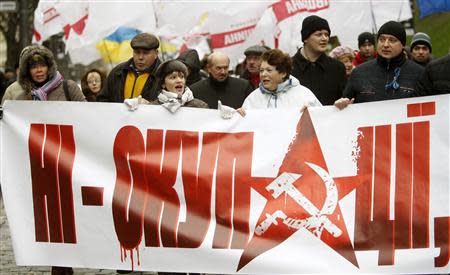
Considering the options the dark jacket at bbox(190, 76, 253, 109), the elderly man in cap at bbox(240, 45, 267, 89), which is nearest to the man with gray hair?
the dark jacket at bbox(190, 76, 253, 109)

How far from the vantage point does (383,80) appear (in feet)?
26.7

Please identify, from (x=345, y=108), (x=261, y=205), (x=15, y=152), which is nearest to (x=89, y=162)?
(x=15, y=152)

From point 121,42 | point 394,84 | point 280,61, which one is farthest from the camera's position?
point 121,42

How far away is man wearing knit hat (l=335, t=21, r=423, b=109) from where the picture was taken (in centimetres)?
809

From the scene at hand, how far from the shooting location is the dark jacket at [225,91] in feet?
32.9

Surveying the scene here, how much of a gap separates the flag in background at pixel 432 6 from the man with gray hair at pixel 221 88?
2.87 m

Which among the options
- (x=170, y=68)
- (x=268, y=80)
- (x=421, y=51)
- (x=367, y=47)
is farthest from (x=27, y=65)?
(x=367, y=47)

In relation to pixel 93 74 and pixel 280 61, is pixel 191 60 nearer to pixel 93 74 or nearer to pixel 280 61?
pixel 93 74

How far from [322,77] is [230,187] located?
180 cm

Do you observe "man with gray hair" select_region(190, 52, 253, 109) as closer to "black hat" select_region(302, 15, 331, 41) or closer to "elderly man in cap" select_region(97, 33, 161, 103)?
"elderly man in cap" select_region(97, 33, 161, 103)

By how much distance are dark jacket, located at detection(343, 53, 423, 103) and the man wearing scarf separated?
2.07 meters

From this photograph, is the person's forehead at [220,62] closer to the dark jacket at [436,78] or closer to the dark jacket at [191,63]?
the dark jacket at [191,63]

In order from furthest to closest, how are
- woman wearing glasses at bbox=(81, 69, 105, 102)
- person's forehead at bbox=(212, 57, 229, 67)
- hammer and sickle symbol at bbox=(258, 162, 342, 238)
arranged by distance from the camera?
woman wearing glasses at bbox=(81, 69, 105, 102)
person's forehead at bbox=(212, 57, 229, 67)
hammer and sickle symbol at bbox=(258, 162, 342, 238)

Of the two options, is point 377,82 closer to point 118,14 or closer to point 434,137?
point 434,137
